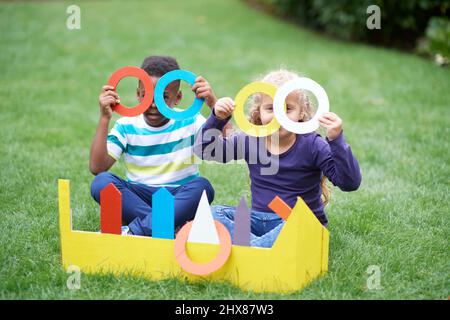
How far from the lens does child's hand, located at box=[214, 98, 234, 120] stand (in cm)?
259

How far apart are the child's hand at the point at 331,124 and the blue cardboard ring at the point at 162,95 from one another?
0.59 metres

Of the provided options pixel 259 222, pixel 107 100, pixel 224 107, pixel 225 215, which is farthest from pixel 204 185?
pixel 107 100

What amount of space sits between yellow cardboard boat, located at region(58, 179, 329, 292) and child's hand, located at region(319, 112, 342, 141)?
32 centimetres

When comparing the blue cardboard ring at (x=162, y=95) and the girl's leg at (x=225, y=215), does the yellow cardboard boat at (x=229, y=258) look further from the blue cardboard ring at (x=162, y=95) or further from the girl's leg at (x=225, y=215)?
the blue cardboard ring at (x=162, y=95)

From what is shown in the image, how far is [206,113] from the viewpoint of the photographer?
17.4 feet

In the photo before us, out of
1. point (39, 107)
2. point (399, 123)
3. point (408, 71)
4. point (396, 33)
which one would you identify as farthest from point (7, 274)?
point (396, 33)

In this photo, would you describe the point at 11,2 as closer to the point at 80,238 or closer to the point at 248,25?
the point at 248,25

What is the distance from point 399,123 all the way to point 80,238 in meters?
3.37

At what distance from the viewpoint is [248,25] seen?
9547 mm

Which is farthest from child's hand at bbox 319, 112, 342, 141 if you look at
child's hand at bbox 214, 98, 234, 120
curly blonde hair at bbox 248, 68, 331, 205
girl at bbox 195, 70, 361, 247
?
child's hand at bbox 214, 98, 234, 120

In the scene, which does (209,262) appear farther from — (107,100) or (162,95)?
(107,100)

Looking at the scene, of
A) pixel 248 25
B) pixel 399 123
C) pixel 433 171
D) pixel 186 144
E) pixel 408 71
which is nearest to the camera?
pixel 186 144

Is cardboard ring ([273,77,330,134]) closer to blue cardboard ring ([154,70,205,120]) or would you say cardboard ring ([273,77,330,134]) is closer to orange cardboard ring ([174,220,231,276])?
blue cardboard ring ([154,70,205,120])

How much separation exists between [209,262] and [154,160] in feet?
2.79
